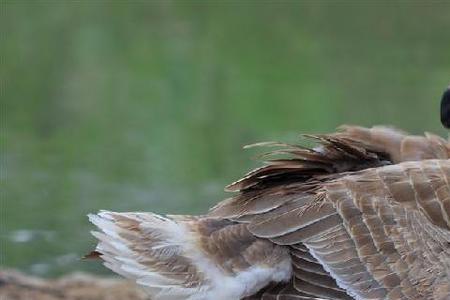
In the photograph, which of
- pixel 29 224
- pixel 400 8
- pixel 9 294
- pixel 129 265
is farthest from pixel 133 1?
pixel 129 265

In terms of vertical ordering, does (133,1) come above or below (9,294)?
above

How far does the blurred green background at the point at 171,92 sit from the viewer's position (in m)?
8.50

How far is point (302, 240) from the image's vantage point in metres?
4.66

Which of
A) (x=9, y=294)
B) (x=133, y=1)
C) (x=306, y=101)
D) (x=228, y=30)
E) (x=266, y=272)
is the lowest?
(x=266, y=272)

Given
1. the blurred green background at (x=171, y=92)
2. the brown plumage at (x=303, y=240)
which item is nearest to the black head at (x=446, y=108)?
the brown plumage at (x=303, y=240)

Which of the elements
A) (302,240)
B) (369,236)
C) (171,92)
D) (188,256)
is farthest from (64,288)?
(171,92)

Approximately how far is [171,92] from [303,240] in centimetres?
720

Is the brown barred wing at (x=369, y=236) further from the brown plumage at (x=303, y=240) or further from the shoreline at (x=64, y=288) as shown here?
the shoreline at (x=64, y=288)

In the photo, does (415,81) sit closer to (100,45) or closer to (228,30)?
(228,30)

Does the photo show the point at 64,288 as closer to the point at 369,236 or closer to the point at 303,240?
the point at 303,240

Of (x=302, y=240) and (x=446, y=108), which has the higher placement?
(x=446, y=108)

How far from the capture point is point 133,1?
1518 cm

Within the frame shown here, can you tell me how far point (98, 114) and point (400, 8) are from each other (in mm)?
6078

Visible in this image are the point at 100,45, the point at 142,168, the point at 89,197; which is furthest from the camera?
the point at 100,45
